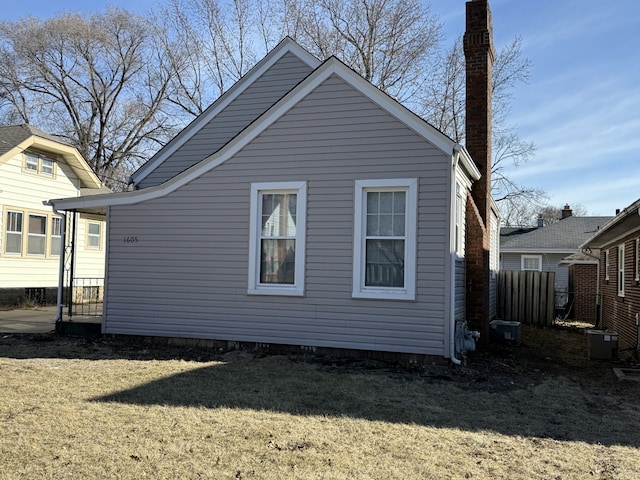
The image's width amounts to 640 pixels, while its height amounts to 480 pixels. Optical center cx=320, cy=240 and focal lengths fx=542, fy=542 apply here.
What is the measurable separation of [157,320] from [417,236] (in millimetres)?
5024

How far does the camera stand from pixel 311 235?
29.6 ft

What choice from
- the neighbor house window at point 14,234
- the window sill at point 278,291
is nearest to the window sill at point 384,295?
the window sill at point 278,291

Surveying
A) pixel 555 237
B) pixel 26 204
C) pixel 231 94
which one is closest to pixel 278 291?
pixel 231 94

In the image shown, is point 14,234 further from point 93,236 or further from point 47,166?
point 93,236

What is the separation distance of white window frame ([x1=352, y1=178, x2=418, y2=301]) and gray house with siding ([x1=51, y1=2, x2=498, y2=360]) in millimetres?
22

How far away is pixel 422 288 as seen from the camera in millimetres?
8352

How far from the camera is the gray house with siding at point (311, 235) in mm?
8422

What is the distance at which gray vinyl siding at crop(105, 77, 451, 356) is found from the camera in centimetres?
842

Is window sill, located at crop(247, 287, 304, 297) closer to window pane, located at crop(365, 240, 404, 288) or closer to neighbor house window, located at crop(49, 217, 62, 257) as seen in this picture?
window pane, located at crop(365, 240, 404, 288)

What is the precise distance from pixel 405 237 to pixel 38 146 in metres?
14.8

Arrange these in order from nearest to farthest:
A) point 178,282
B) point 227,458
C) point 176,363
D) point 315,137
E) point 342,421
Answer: point 227,458 → point 342,421 → point 176,363 → point 315,137 → point 178,282

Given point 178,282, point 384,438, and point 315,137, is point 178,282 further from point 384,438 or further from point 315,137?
point 384,438

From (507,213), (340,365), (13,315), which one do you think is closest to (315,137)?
(340,365)

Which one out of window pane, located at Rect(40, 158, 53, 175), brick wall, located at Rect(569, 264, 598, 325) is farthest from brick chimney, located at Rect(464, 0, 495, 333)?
window pane, located at Rect(40, 158, 53, 175)
